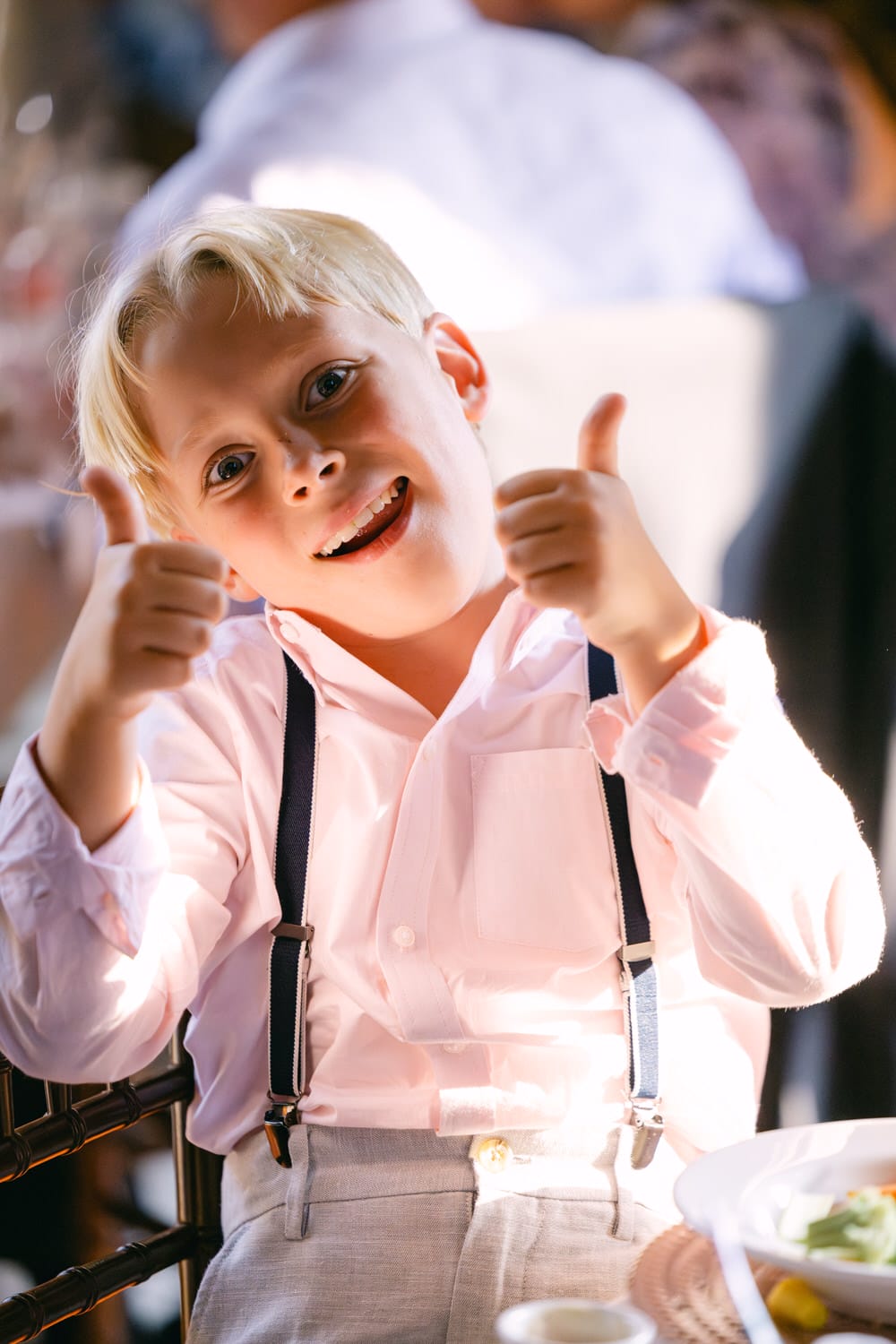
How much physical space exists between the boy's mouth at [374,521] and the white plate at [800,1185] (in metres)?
0.47

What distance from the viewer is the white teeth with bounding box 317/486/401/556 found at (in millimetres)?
922

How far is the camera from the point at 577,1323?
1.74 ft

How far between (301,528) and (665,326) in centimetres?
81

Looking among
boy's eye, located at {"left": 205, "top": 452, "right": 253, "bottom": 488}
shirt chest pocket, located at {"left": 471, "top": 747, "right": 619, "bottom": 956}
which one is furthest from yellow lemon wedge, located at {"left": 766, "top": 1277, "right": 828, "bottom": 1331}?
boy's eye, located at {"left": 205, "top": 452, "right": 253, "bottom": 488}

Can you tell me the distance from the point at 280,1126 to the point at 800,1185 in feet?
1.34

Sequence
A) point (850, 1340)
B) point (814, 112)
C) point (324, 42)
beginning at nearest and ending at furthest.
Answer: point (850, 1340)
point (814, 112)
point (324, 42)

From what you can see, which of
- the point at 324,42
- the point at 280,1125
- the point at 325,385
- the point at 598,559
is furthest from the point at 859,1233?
the point at 324,42

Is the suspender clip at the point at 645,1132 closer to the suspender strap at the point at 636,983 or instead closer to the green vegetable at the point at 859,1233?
the suspender strap at the point at 636,983

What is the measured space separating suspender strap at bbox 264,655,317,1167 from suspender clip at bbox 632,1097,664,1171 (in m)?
0.24

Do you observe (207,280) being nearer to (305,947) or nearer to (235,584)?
(235,584)

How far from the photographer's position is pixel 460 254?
1697 millimetres

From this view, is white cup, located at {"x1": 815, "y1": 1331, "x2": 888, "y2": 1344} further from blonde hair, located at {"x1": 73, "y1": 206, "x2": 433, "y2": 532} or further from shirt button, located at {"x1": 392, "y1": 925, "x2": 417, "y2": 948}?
blonde hair, located at {"x1": 73, "y1": 206, "x2": 433, "y2": 532}

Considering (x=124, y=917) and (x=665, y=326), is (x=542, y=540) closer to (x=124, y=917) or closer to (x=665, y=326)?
(x=124, y=917)

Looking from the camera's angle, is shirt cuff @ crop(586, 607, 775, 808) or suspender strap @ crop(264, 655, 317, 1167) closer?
shirt cuff @ crop(586, 607, 775, 808)
